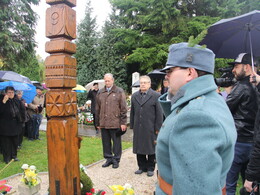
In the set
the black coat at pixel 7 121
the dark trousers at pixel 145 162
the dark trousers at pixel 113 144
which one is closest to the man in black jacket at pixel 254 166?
the dark trousers at pixel 145 162

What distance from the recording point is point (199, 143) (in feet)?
3.63

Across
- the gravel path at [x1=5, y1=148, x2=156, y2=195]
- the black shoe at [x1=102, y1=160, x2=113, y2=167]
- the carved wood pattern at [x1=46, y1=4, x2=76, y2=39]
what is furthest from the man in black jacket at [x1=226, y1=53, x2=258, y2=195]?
the black shoe at [x1=102, y1=160, x2=113, y2=167]

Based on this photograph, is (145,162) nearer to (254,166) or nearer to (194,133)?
(254,166)

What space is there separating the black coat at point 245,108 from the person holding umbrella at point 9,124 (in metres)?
5.17

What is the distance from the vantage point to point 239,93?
2.95m

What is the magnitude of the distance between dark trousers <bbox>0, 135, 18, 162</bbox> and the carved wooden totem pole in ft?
13.8

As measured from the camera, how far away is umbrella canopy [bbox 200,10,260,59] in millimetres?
3399

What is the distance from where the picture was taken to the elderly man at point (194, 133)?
1097 millimetres

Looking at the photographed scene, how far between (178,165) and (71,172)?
143 centimetres

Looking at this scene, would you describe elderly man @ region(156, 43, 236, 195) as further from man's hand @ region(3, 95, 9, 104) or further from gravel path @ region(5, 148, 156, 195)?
man's hand @ region(3, 95, 9, 104)

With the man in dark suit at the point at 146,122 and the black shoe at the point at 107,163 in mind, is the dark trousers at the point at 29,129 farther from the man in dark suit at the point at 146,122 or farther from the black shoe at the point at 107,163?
the man in dark suit at the point at 146,122

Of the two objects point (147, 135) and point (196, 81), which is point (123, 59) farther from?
point (196, 81)

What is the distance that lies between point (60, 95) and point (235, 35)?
2995mm

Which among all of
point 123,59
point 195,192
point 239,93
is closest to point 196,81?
point 195,192
